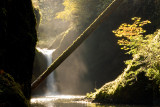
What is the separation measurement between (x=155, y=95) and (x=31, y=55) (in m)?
6.76

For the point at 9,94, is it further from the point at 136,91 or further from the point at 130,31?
the point at 136,91

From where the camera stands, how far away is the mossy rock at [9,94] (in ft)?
9.45

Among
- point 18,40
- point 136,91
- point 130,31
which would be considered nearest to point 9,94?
point 18,40

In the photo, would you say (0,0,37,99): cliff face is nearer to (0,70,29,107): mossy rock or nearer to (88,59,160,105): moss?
(0,70,29,107): mossy rock

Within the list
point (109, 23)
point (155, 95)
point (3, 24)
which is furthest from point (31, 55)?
point (109, 23)

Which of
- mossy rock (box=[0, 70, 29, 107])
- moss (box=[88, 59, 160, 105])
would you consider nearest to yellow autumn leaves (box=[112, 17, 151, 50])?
moss (box=[88, 59, 160, 105])

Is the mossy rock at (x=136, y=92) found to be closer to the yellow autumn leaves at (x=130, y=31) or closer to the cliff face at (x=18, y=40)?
the yellow autumn leaves at (x=130, y=31)

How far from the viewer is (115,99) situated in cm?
1037

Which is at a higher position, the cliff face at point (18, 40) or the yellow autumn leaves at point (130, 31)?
the yellow autumn leaves at point (130, 31)

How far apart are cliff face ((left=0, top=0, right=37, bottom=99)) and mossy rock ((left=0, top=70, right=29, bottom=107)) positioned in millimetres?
461

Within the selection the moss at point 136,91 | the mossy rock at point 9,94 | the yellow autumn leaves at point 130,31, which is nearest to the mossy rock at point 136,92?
the moss at point 136,91

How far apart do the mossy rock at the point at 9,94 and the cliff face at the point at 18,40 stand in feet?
1.51

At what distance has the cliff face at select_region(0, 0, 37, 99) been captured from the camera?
145 inches

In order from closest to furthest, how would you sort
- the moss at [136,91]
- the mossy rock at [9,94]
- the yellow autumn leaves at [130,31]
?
1. the mossy rock at [9,94]
2. the yellow autumn leaves at [130,31]
3. the moss at [136,91]
